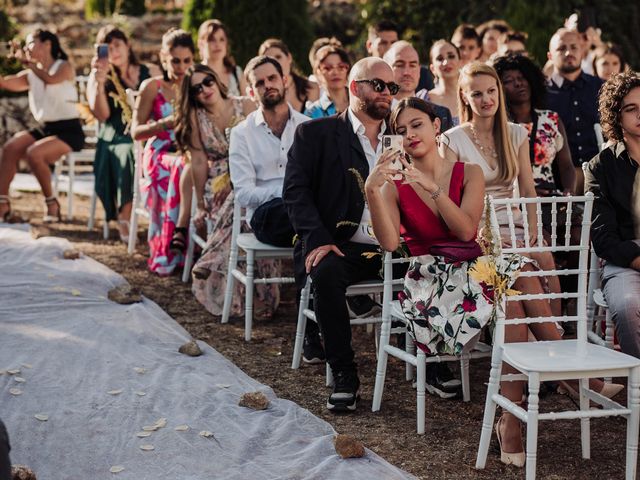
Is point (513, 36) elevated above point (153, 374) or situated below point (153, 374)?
above

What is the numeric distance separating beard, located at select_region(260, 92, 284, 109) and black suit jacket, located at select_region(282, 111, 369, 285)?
2.88 ft

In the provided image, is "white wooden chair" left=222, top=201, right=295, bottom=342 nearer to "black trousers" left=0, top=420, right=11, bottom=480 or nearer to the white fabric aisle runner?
the white fabric aisle runner

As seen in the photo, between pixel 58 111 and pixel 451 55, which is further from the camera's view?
pixel 58 111

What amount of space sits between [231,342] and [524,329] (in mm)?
2046

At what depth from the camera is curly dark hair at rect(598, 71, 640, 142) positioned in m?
4.24

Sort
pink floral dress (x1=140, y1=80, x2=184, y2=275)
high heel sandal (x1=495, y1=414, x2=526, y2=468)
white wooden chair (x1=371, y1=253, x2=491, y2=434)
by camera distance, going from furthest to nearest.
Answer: pink floral dress (x1=140, y1=80, x2=184, y2=275)
white wooden chair (x1=371, y1=253, x2=491, y2=434)
high heel sandal (x1=495, y1=414, x2=526, y2=468)

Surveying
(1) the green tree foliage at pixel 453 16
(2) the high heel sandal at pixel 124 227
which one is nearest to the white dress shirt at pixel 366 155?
(2) the high heel sandal at pixel 124 227

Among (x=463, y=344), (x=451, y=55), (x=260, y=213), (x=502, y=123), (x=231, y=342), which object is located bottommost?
(x=231, y=342)

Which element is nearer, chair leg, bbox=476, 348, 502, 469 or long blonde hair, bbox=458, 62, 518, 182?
chair leg, bbox=476, 348, 502, 469

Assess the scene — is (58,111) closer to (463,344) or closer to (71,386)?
(71,386)

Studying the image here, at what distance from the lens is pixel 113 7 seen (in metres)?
16.0

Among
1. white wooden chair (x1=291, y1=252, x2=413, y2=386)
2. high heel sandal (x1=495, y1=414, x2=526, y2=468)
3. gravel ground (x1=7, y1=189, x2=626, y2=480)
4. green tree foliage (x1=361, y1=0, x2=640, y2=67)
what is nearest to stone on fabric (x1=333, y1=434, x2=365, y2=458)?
gravel ground (x1=7, y1=189, x2=626, y2=480)

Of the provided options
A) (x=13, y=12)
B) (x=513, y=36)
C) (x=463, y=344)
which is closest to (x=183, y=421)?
(x=463, y=344)

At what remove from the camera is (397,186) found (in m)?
4.02
